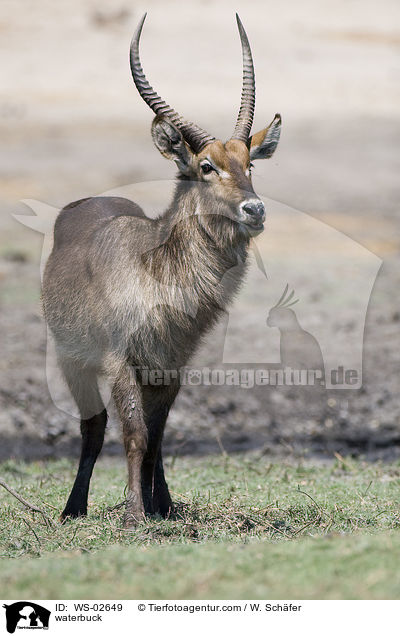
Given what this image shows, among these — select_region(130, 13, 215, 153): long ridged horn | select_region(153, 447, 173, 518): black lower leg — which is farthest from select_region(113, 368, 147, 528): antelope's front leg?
select_region(130, 13, 215, 153): long ridged horn

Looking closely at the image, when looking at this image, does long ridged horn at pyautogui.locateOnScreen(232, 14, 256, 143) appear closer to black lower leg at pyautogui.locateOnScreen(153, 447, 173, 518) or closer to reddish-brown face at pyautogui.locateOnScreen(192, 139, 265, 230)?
reddish-brown face at pyautogui.locateOnScreen(192, 139, 265, 230)

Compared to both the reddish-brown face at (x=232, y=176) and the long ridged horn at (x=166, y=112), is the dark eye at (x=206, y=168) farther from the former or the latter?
the long ridged horn at (x=166, y=112)

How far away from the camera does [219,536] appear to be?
5.04 meters

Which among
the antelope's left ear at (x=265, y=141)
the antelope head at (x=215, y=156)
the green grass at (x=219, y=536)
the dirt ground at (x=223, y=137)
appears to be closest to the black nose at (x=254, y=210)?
the antelope head at (x=215, y=156)

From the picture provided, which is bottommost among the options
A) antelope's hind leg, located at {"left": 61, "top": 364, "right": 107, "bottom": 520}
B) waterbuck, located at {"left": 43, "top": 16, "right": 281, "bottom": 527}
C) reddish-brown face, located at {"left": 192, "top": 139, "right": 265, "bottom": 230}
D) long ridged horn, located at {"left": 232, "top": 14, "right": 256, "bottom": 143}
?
antelope's hind leg, located at {"left": 61, "top": 364, "right": 107, "bottom": 520}

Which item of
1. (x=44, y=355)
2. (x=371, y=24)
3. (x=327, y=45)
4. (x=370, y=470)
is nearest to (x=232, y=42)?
(x=327, y=45)

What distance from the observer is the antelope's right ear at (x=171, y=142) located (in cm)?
548

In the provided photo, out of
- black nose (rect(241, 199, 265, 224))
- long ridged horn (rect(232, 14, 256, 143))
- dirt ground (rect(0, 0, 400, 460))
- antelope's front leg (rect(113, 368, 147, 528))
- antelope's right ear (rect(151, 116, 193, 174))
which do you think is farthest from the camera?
dirt ground (rect(0, 0, 400, 460))

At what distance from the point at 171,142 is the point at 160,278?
2.64 ft

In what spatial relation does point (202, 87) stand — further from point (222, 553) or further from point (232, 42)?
point (222, 553)

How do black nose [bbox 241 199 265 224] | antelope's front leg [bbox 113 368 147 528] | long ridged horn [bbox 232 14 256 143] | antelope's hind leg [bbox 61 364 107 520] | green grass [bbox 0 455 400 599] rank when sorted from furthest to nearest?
1. antelope's hind leg [bbox 61 364 107 520]
2. long ridged horn [bbox 232 14 256 143]
3. antelope's front leg [bbox 113 368 147 528]
4. black nose [bbox 241 199 265 224]
5. green grass [bbox 0 455 400 599]

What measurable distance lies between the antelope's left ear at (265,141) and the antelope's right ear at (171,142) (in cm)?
48

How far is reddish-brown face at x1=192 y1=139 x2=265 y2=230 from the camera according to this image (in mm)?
5215

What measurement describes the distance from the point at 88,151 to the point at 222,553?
18308 millimetres
